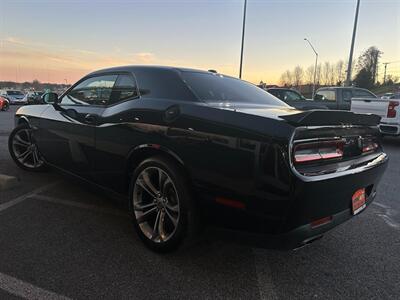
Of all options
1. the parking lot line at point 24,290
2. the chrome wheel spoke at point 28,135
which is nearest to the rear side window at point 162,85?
the parking lot line at point 24,290

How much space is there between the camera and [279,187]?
2.30 meters

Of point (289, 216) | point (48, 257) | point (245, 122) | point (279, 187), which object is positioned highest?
point (245, 122)

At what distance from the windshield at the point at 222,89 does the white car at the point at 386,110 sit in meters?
7.21

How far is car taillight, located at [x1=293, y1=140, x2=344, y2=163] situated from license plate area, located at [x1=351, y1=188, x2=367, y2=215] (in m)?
0.34

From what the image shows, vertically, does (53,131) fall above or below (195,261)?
above

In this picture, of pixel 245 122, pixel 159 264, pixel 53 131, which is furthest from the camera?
pixel 53 131

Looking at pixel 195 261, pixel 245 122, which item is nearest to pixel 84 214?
pixel 195 261

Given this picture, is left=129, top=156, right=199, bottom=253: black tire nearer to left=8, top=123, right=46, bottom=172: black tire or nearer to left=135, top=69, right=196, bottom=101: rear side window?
left=135, top=69, right=196, bottom=101: rear side window

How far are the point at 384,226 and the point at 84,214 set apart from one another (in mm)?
3155

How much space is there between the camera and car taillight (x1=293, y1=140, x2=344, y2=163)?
2.42 meters

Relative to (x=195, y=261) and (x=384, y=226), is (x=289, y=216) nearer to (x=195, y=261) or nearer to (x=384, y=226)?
(x=195, y=261)

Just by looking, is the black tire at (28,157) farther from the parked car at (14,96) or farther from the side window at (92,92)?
the parked car at (14,96)

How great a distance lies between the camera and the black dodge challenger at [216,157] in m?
2.37

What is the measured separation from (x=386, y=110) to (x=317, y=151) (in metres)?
8.76
